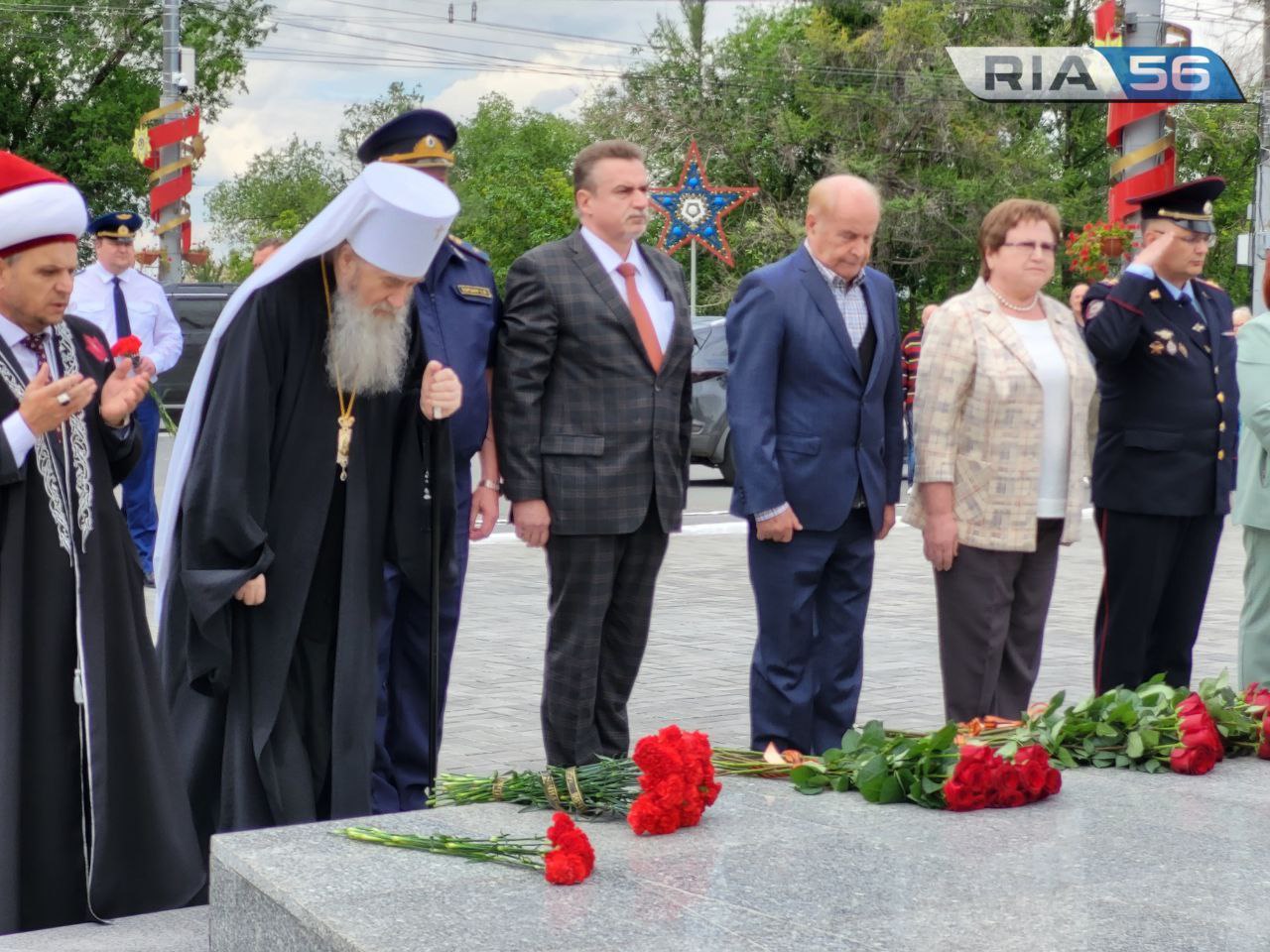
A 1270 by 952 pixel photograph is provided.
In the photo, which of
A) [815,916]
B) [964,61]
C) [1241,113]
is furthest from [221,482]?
[1241,113]

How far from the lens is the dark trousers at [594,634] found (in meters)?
5.60

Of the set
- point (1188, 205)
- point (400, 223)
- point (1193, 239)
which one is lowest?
point (400, 223)

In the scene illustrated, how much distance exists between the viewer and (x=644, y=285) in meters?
5.74

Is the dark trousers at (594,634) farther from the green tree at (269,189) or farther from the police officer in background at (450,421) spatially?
the green tree at (269,189)

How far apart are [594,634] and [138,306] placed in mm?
5908

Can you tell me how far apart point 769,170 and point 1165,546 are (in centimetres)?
3955

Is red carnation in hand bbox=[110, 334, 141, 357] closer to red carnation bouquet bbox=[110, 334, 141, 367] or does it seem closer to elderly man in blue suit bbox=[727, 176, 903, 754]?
red carnation bouquet bbox=[110, 334, 141, 367]

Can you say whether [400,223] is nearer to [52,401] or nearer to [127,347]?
[127,347]

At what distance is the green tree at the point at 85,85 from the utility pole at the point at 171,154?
1440cm

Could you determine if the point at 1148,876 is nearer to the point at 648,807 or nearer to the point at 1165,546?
the point at 648,807

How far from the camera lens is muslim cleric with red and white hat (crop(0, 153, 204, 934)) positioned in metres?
4.18

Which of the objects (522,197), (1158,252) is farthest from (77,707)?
(522,197)

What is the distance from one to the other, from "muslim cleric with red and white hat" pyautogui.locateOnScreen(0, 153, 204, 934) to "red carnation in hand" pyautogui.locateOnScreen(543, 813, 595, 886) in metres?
1.38

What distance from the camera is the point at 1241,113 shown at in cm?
3997
